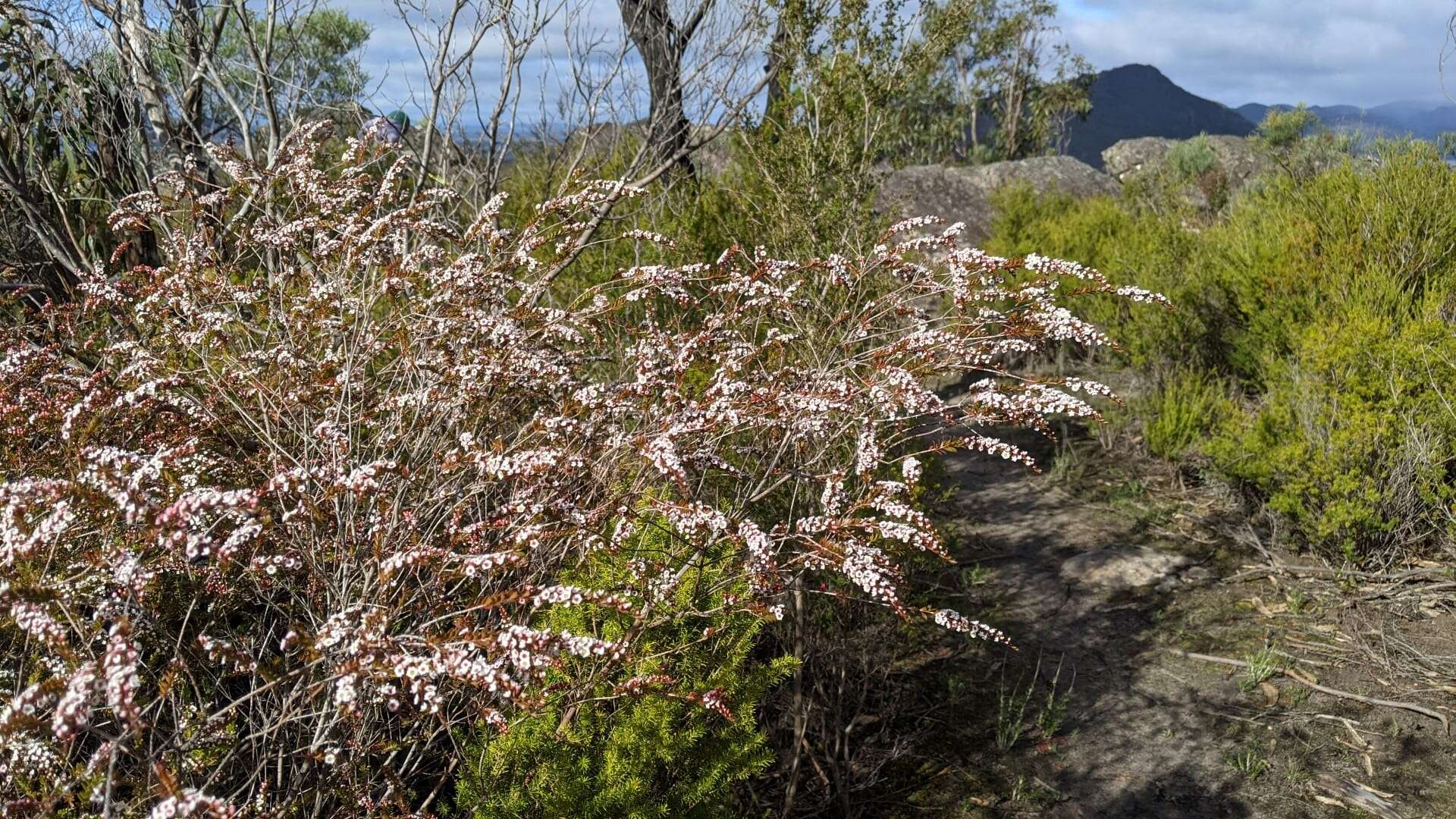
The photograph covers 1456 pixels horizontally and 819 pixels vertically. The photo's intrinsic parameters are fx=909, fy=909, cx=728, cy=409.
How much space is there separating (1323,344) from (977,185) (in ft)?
32.1

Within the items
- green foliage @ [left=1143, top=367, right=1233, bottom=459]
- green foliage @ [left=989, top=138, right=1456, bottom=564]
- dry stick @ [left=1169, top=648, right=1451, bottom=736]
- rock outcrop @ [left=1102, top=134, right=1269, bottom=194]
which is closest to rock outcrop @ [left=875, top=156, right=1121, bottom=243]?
green foliage @ [left=989, top=138, right=1456, bottom=564]

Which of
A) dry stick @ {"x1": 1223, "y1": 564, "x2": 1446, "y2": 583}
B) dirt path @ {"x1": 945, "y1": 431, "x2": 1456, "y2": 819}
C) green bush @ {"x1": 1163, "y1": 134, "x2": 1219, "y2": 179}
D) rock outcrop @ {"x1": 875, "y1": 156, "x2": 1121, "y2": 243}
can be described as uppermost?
green bush @ {"x1": 1163, "y1": 134, "x2": 1219, "y2": 179}

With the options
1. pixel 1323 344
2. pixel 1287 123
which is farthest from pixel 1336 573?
pixel 1287 123

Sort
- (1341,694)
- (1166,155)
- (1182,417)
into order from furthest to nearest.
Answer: (1166,155)
(1182,417)
(1341,694)

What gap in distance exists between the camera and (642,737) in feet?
7.65

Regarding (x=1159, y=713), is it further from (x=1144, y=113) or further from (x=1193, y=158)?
(x=1144, y=113)

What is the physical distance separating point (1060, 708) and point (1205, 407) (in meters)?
3.26

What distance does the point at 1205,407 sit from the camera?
19.7ft

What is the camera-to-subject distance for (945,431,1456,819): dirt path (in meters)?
3.28

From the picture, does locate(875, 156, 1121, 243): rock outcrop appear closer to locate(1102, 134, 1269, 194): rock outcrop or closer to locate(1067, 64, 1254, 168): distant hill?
locate(1102, 134, 1269, 194): rock outcrop

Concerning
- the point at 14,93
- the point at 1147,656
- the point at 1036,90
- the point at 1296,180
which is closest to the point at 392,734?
the point at 1147,656

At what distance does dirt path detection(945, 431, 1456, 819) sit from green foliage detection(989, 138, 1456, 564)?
2.04 feet

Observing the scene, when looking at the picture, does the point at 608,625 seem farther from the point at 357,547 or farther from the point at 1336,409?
the point at 1336,409

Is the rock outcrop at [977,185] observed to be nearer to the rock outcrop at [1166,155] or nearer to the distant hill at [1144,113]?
the rock outcrop at [1166,155]
